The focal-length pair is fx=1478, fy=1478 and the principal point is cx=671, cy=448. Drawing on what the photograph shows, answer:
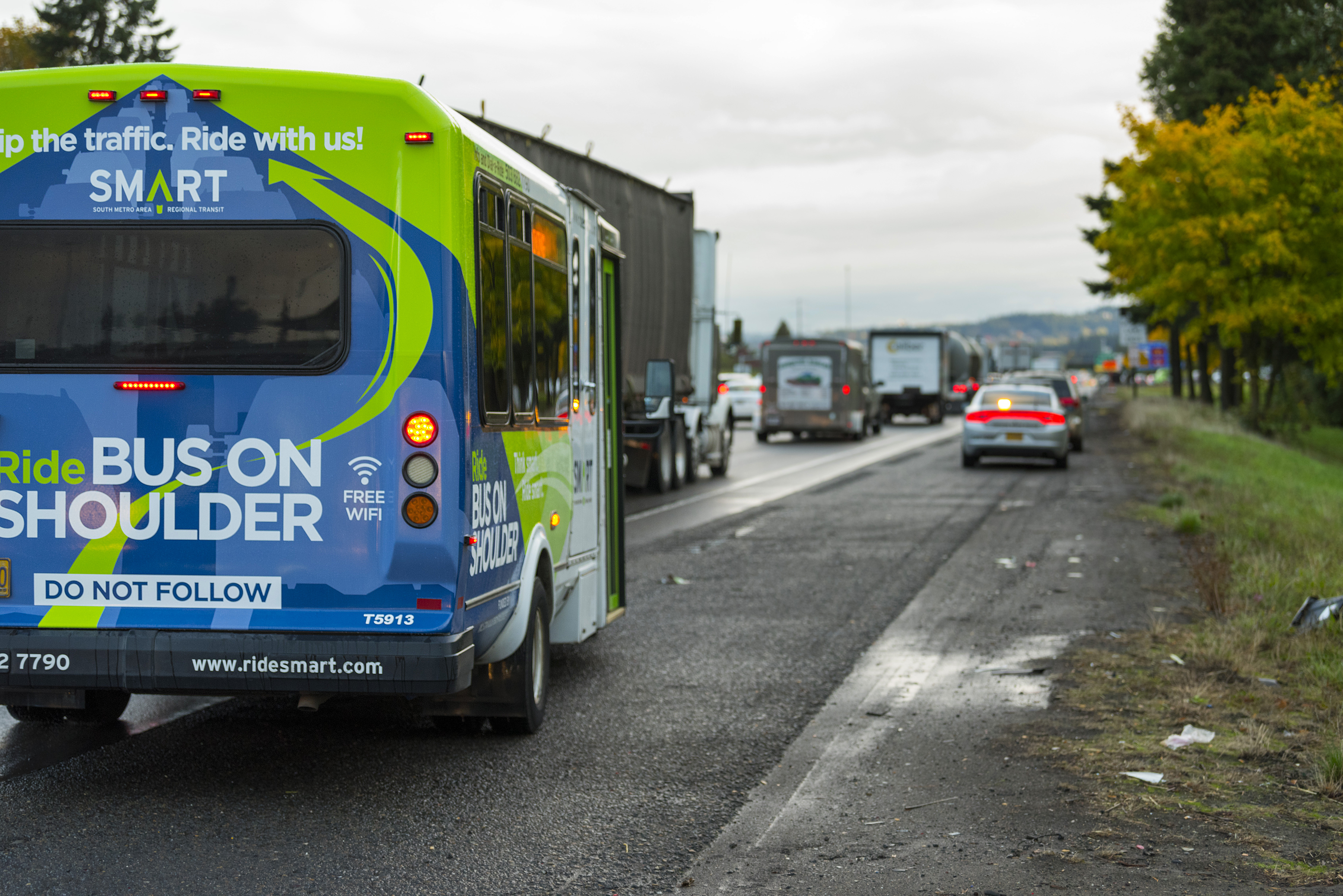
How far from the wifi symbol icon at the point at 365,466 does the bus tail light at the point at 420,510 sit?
161 mm

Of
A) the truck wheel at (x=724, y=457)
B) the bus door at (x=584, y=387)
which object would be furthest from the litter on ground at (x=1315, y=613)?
the truck wheel at (x=724, y=457)

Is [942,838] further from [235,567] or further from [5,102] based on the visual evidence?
[5,102]

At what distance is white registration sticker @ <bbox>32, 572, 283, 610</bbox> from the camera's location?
17.6ft

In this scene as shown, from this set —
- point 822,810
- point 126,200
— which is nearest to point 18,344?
point 126,200

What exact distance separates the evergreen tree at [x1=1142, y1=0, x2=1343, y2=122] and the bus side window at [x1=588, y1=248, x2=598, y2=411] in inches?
1618

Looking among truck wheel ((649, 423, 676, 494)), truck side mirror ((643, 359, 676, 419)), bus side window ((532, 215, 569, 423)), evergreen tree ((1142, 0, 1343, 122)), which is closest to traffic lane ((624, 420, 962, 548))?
truck wheel ((649, 423, 676, 494))

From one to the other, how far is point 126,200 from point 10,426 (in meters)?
0.93

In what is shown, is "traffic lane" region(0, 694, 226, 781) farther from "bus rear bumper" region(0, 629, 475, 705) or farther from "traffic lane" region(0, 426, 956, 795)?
"bus rear bumper" region(0, 629, 475, 705)

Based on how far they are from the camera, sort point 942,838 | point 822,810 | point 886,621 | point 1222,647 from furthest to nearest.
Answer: point 886,621
point 1222,647
point 822,810
point 942,838

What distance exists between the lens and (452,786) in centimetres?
579

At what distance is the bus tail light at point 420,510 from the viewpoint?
5324mm

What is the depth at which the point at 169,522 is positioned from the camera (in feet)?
17.6

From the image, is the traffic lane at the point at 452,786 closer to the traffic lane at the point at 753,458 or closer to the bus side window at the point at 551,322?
the bus side window at the point at 551,322

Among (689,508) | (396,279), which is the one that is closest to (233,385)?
(396,279)
